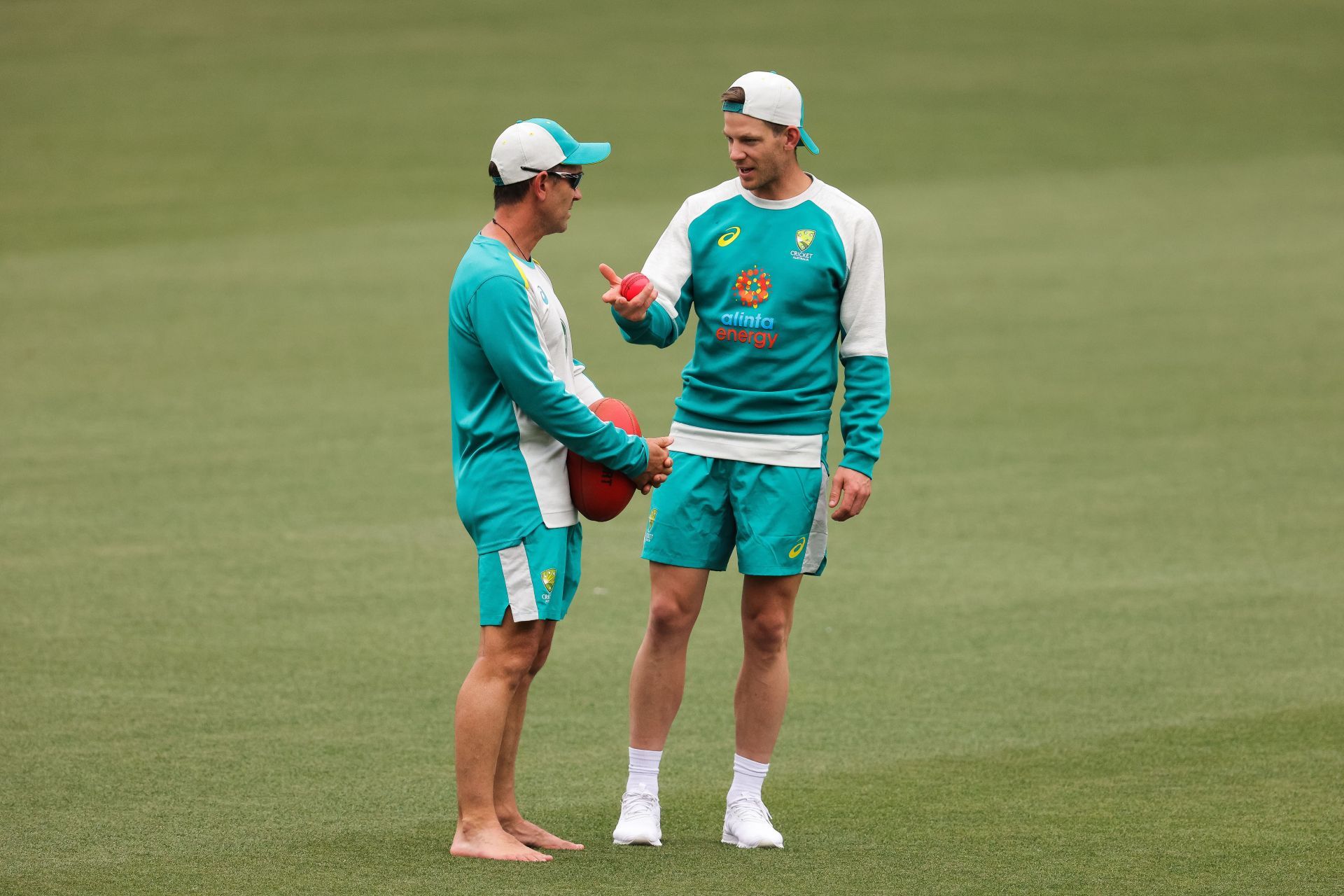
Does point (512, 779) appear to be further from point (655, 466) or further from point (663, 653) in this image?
point (655, 466)

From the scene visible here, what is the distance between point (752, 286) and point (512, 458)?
0.88 metres

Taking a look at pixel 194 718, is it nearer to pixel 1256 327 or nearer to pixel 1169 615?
pixel 1169 615

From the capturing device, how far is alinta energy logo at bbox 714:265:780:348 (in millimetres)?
5156

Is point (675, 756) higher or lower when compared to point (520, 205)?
lower

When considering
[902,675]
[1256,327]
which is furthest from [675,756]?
[1256,327]

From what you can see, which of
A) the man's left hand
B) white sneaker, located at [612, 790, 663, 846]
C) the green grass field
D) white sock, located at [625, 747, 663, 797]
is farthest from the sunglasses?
the green grass field

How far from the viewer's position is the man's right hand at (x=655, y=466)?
4.97 m

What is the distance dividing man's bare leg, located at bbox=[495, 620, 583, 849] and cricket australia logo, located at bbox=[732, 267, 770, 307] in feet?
3.59

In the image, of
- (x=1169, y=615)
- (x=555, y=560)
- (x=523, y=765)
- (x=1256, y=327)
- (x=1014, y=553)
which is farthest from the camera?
(x=1256, y=327)

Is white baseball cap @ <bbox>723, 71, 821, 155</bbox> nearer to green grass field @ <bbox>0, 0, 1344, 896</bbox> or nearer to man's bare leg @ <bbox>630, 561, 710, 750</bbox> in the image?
man's bare leg @ <bbox>630, 561, 710, 750</bbox>

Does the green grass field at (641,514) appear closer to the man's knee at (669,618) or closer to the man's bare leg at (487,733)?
the man's bare leg at (487,733)

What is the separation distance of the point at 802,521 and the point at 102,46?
25.6 metres

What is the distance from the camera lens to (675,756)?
6262 millimetres

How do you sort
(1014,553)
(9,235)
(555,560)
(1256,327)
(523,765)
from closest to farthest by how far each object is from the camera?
(555,560)
(523,765)
(1014,553)
(1256,327)
(9,235)
